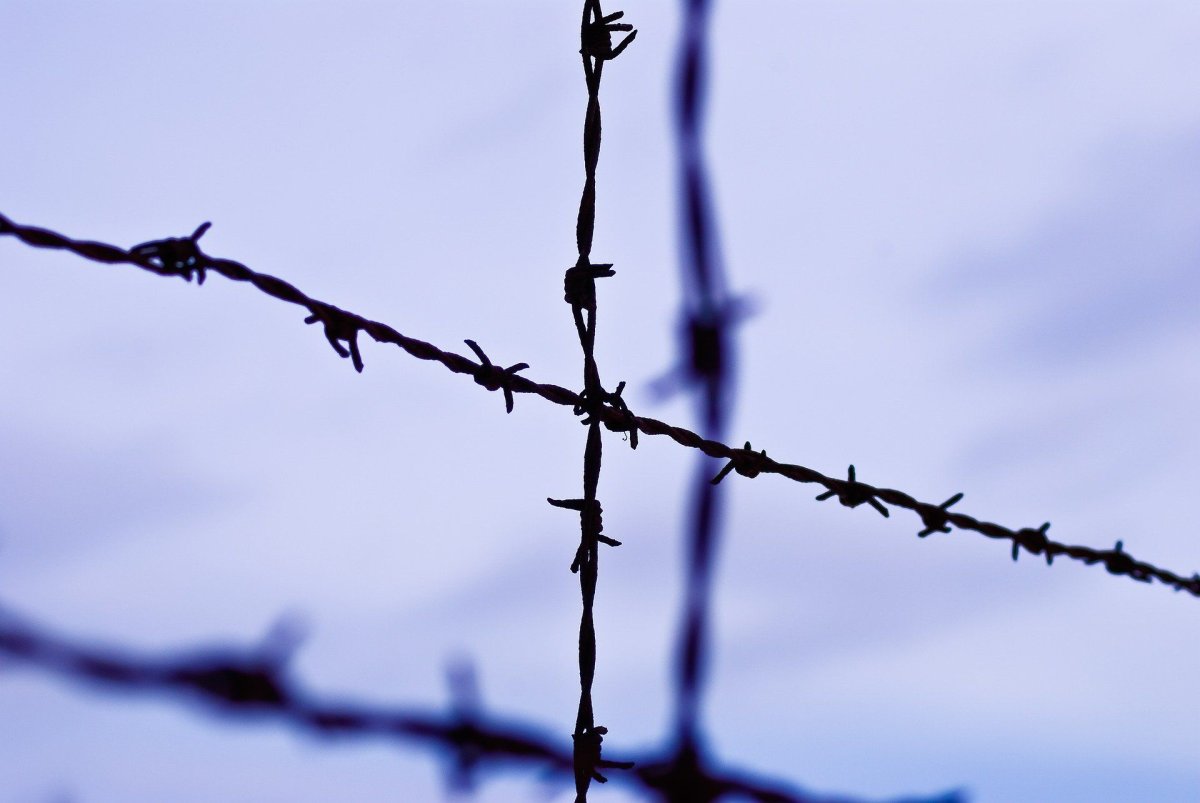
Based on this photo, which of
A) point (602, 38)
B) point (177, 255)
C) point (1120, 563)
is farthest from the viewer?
point (1120, 563)

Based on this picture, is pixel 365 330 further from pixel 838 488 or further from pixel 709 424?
pixel 838 488

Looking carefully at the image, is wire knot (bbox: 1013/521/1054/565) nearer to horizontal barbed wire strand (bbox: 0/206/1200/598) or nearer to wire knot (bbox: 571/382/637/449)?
horizontal barbed wire strand (bbox: 0/206/1200/598)

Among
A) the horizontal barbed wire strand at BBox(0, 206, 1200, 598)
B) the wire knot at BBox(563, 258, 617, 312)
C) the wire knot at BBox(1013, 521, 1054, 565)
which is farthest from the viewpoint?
the wire knot at BBox(1013, 521, 1054, 565)

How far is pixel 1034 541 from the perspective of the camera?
2.35m

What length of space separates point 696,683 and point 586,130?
69 cm

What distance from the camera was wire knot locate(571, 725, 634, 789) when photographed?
160 centimetres

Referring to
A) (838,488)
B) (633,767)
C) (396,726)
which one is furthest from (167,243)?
(838,488)

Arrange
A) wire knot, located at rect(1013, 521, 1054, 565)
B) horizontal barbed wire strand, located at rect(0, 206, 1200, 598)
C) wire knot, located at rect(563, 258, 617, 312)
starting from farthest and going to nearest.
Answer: wire knot, located at rect(1013, 521, 1054, 565), wire knot, located at rect(563, 258, 617, 312), horizontal barbed wire strand, located at rect(0, 206, 1200, 598)

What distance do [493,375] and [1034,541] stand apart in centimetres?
110

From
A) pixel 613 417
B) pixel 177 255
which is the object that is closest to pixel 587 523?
→ pixel 613 417

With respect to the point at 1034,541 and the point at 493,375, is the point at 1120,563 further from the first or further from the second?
the point at 493,375

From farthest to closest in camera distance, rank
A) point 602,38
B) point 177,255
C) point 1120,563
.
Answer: point 1120,563, point 602,38, point 177,255

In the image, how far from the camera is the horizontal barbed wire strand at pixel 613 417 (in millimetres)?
1326

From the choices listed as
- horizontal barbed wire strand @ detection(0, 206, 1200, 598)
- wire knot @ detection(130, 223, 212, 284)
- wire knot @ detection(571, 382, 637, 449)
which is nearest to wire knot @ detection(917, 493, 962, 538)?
horizontal barbed wire strand @ detection(0, 206, 1200, 598)
